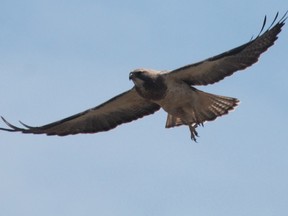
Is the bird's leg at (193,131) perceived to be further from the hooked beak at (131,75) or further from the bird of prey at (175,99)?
the hooked beak at (131,75)

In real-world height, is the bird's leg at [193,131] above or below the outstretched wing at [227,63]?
below

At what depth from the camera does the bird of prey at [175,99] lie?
103 feet

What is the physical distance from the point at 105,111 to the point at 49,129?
1243 mm

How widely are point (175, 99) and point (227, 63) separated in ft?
4.12

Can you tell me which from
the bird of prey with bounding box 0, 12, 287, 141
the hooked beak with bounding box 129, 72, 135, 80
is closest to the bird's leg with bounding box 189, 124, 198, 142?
the bird of prey with bounding box 0, 12, 287, 141

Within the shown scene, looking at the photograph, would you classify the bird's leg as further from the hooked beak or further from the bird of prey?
the hooked beak

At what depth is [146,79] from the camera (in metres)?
31.5

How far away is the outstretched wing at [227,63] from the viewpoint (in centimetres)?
3098

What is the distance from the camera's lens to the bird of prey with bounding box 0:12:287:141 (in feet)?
103

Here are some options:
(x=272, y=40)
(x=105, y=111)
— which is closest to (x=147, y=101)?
(x=105, y=111)

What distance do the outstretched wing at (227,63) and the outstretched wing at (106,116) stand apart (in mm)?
1380

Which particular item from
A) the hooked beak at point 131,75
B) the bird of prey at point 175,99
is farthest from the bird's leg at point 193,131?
the hooked beak at point 131,75

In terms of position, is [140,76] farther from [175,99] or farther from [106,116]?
[106,116]

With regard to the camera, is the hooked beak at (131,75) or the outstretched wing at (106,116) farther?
the outstretched wing at (106,116)
